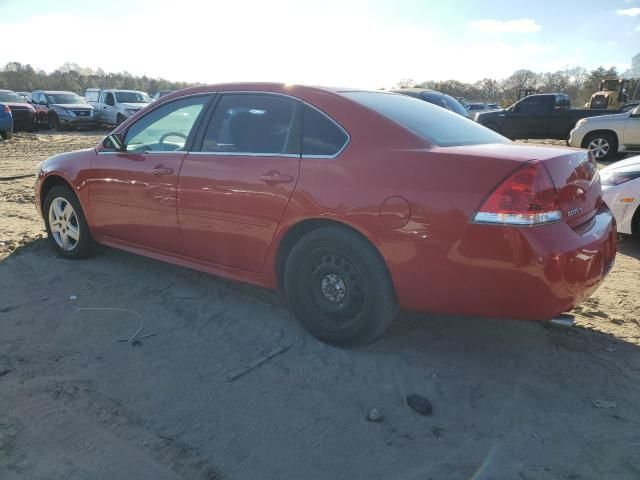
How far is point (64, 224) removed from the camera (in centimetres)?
502

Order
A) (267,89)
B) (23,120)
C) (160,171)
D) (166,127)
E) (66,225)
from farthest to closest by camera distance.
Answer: (23,120), (66,225), (166,127), (160,171), (267,89)

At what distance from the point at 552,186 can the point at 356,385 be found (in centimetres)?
150

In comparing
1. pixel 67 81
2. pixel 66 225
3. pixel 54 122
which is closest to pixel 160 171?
pixel 66 225

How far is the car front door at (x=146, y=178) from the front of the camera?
159 inches

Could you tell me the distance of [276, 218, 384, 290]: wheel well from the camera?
10.5 feet

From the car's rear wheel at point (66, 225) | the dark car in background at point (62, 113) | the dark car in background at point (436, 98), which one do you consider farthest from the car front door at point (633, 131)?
the dark car in background at point (62, 113)

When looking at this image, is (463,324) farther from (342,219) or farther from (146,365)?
(146,365)

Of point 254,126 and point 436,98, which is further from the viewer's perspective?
point 436,98

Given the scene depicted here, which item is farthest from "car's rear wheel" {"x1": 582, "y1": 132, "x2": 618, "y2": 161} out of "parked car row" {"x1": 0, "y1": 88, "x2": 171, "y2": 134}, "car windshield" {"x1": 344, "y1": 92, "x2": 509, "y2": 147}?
"parked car row" {"x1": 0, "y1": 88, "x2": 171, "y2": 134}

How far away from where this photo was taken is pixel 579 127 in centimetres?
1344

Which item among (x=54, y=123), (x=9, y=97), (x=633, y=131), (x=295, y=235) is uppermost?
(x=9, y=97)

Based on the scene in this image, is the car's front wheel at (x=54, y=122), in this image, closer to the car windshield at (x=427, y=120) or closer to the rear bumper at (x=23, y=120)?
the rear bumper at (x=23, y=120)

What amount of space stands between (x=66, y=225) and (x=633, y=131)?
499 inches

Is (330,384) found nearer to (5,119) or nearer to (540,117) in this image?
(540,117)
